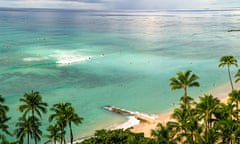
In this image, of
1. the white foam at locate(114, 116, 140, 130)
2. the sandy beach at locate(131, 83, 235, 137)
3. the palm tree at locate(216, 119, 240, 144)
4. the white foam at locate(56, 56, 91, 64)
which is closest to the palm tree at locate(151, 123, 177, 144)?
the palm tree at locate(216, 119, 240, 144)

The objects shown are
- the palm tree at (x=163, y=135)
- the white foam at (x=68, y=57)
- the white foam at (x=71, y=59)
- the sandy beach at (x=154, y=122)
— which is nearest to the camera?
the palm tree at (x=163, y=135)

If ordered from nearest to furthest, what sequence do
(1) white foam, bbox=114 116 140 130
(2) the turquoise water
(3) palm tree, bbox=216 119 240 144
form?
1. (3) palm tree, bbox=216 119 240 144
2. (1) white foam, bbox=114 116 140 130
3. (2) the turquoise water

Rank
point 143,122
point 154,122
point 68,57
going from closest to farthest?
point 154,122 < point 143,122 < point 68,57

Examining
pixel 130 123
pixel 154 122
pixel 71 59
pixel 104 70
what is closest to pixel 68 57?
pixel 71 59

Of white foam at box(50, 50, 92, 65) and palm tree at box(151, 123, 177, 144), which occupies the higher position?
white foam at box(50, 50, 92, 65)

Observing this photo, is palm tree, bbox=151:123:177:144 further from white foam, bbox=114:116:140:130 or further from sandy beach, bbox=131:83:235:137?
white foam, bbox=114:116:140:130

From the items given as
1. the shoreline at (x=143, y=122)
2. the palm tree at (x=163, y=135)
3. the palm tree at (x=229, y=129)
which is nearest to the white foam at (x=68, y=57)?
the shoreline at (x=143, y=122)

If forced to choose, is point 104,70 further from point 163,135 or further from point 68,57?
point 163,135

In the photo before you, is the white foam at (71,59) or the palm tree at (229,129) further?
the white foam at (71,59)

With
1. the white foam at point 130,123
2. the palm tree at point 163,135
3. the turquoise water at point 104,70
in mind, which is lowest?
the palm tree at point 163,135

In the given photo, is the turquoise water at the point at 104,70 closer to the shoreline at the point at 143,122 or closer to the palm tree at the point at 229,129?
the shoreline at the point at 143,122

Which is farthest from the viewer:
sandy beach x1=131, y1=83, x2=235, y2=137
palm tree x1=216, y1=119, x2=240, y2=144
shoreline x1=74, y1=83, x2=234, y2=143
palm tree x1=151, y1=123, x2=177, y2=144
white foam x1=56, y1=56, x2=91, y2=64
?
white foam x1=56, y1=56, x2=91, y2=64
